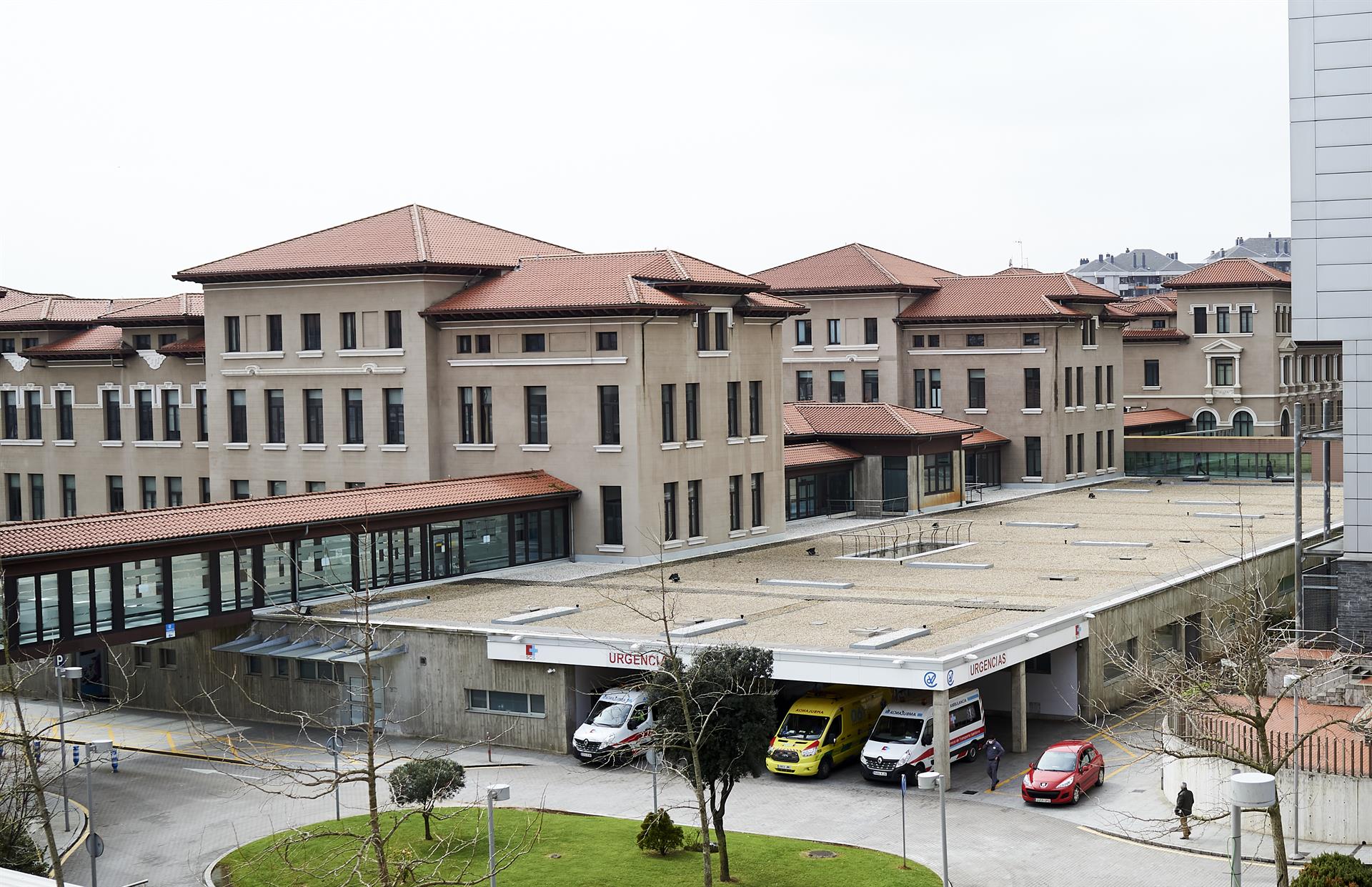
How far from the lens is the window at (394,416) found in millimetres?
62156

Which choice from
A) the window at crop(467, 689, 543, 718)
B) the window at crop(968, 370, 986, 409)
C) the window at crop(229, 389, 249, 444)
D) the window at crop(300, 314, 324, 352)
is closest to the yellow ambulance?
the window at crop(467, 689, 543, 718)

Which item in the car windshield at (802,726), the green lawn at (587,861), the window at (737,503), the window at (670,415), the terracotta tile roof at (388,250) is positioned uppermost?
the terracotta tile roof at (388,250)

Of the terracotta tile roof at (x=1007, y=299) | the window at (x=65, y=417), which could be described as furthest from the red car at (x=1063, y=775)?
the window at (x=65, y=417)

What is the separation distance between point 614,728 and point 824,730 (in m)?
5.07

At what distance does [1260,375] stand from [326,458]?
6496 cm

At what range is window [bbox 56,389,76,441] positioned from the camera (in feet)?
244

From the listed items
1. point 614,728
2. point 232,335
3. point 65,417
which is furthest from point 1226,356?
point 614,728

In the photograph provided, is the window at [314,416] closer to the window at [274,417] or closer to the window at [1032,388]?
the window at [274,417]

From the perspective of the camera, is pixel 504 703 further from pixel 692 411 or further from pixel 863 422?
pixel 863 422

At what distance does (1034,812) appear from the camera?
3509cm

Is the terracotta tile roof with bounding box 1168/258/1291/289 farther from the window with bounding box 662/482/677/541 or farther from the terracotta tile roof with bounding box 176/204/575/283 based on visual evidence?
the window with bounding box 662/482/677/541

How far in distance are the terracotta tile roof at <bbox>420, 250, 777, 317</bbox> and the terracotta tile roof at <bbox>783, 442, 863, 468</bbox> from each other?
10354mm

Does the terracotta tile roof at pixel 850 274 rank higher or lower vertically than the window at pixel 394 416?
higher

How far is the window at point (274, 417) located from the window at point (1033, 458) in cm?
3977
